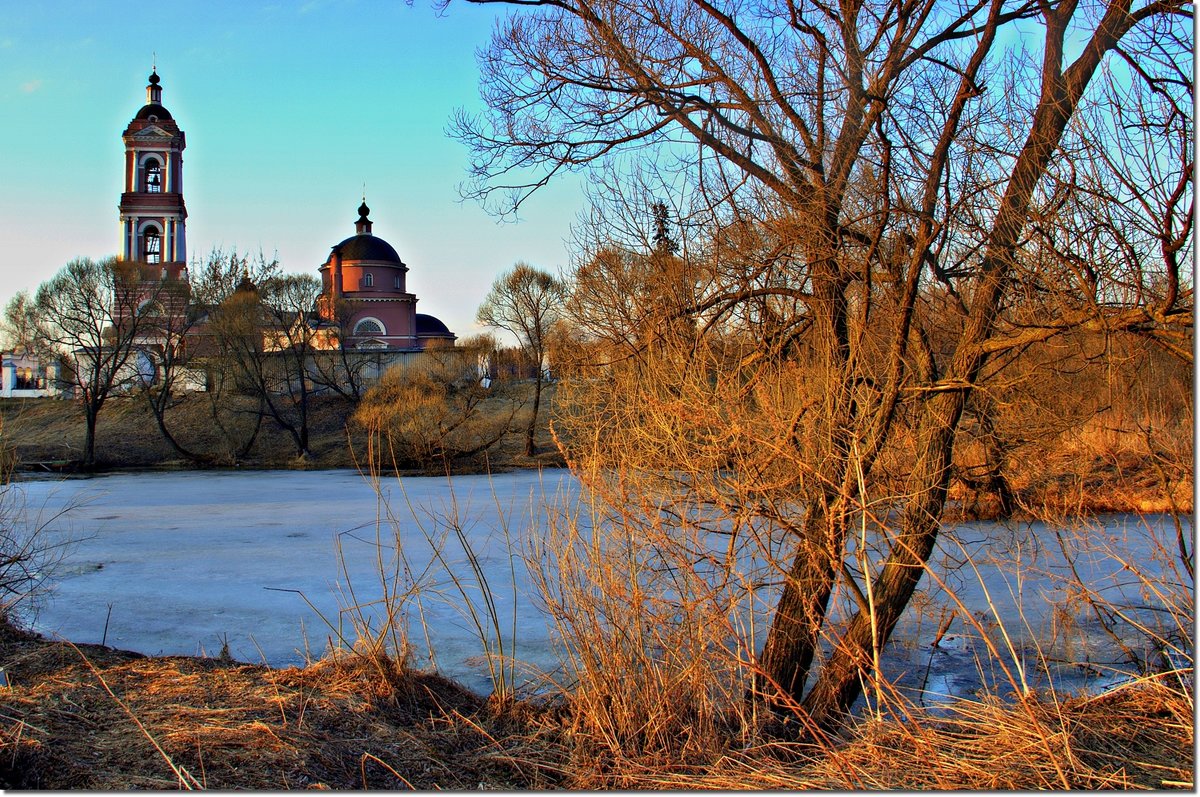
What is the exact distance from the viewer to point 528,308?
26.1m

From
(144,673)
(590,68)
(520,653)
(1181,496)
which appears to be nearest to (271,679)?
(144,673)

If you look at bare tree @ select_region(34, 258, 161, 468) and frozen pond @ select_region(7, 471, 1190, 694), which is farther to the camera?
bare tree @ select_region(34, 258, 161, 468)

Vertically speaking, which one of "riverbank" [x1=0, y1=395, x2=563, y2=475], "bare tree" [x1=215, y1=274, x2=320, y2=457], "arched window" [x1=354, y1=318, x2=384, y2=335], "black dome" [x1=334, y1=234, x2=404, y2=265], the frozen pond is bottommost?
the frozen pond

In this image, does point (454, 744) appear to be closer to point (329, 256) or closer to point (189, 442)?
point (189, 442)

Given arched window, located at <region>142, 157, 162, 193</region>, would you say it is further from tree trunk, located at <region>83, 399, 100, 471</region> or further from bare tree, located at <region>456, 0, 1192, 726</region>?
bare tree, located at <region>456, 0, 1192, 726</region>

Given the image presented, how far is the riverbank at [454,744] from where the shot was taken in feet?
10.8

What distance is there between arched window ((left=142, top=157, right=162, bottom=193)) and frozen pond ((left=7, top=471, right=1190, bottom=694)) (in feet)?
86.2

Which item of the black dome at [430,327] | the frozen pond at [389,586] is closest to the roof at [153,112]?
the black dome at [430,327]

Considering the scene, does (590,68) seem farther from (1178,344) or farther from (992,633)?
(992,633)

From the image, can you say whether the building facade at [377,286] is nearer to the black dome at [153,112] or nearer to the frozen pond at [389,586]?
the black dome at [153,112]

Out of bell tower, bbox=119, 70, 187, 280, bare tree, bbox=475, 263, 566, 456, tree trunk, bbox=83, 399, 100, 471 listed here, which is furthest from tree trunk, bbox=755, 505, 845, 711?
bell tower, bbox=119, 70, 187, 280

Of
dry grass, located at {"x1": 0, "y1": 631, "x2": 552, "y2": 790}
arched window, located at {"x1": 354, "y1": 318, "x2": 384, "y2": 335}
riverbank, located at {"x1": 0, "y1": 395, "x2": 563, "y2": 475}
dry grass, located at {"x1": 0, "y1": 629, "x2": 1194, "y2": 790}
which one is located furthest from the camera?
arched window, located at {"x1": 354, "y1": 318, "x2": 384, "y2": 335}

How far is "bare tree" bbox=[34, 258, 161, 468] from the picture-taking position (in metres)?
25.6

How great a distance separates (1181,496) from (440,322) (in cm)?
4123
